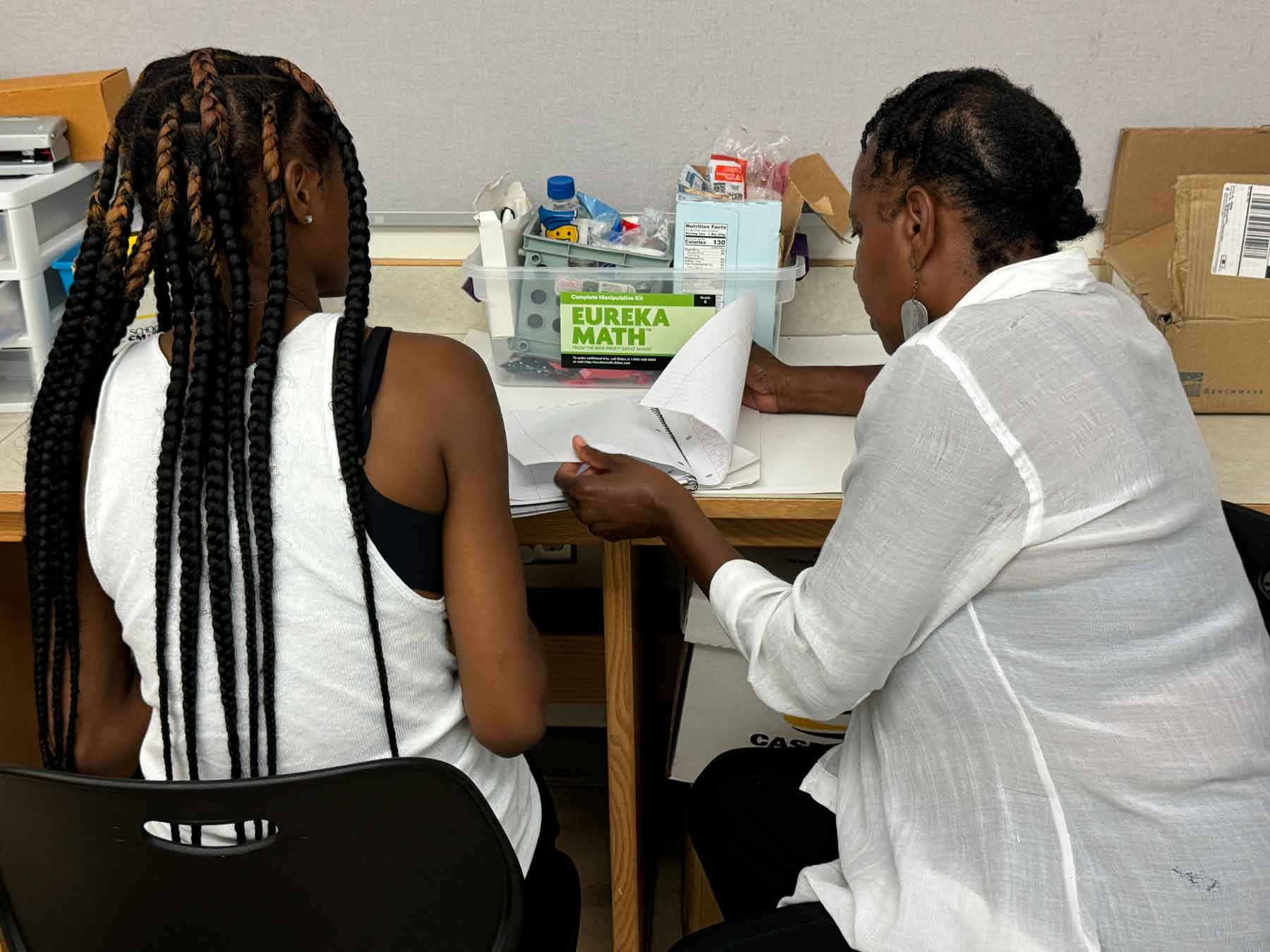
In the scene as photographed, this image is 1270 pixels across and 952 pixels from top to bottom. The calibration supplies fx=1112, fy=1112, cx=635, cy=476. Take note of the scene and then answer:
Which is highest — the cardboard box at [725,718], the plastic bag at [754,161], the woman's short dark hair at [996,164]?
the woman's short dark hair at [996,164]

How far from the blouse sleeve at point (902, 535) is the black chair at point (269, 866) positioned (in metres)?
0.29

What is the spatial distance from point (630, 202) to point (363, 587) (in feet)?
3.38

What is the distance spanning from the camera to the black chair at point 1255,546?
1025 mm

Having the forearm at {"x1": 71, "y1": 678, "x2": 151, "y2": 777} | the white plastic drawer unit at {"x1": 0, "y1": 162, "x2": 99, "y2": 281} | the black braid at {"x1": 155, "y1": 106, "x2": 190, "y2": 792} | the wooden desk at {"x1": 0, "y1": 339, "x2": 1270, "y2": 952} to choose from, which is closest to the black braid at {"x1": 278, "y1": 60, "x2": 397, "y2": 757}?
the black braid at {"x1": 155, "y1": 106, "x2": 190, "y2": 792}

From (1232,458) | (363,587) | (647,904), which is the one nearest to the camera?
(363,587)

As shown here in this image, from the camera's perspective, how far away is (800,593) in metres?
0.91

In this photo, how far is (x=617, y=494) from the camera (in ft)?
3.68

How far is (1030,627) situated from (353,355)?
55 centimetres

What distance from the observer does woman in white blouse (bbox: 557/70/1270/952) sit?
2.63 feet

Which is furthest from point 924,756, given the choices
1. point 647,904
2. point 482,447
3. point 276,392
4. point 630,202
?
point 630,202

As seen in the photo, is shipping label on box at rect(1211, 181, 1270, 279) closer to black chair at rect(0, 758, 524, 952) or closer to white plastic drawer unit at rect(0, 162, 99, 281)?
black chair at rect(0, 758, 524, 952)

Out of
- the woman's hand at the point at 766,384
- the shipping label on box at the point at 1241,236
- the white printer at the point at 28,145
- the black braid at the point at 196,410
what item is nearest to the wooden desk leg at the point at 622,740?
the woman's hand at the point at 766,384

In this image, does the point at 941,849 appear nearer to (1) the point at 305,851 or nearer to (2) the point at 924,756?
(2) the point at 924,756

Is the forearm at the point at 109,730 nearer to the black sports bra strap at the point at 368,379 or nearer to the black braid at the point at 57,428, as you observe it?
the black braid at the point at 57,428
